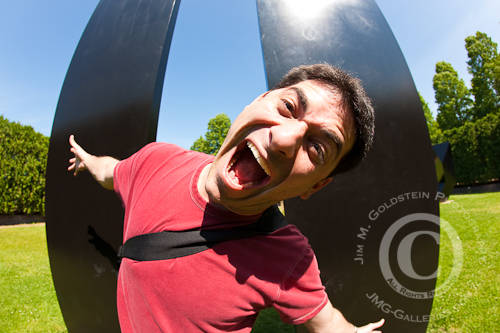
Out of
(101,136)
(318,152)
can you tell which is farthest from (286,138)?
(101,136)

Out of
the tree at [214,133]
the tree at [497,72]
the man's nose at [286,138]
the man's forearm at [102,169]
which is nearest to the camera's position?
the man's nose at [286,138]

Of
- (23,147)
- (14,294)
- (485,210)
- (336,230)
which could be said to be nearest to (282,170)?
(336,230)

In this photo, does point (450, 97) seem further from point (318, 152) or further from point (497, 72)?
point (318, 152)

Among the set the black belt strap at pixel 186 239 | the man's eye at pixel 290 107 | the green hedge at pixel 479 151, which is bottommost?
the green hedge at pixel 479 151

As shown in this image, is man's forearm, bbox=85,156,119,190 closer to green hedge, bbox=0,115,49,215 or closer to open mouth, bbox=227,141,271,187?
open mouth, bbox=227,141,271,187

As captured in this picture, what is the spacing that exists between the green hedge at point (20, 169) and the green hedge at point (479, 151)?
31.0m

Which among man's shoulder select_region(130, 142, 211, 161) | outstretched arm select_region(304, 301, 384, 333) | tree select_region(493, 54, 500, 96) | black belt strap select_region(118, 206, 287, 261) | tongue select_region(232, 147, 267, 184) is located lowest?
outstretched arm select_region(304, 301, 384, 333)

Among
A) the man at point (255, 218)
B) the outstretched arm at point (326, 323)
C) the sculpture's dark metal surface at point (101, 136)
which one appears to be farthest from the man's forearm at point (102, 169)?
the outstretched arm at point (326, 323)

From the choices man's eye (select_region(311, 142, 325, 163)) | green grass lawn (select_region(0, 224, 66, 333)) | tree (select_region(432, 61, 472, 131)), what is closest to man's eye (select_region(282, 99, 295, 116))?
man's eye (select_region(311, 142, 325, 163))

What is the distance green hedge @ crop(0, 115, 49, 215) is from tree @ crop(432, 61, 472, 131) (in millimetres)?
35039

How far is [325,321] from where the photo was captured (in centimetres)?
119

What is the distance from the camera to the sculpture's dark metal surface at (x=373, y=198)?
7.20 ft

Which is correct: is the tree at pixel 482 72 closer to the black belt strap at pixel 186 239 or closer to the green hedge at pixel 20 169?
the black belt strap at pixel 186 239

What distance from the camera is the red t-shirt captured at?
3.61 ft
